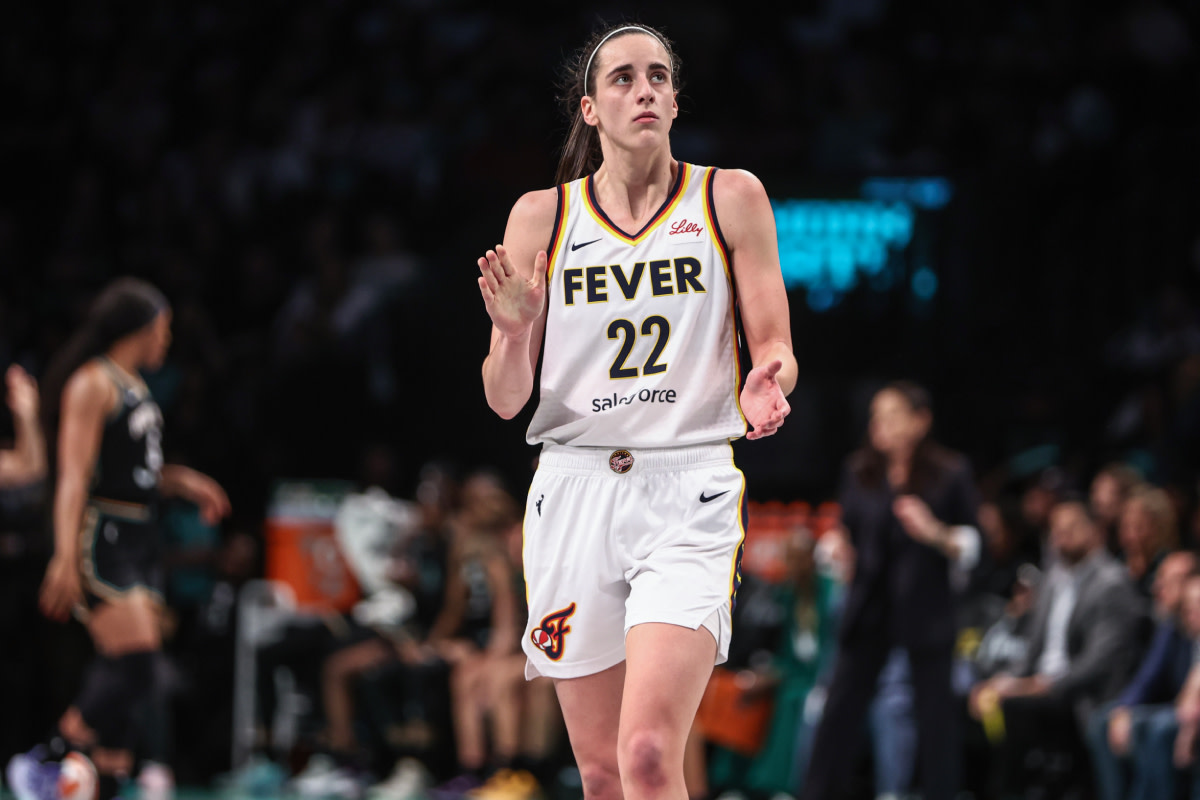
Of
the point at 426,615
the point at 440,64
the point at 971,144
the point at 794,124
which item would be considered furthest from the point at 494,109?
the point at 426,615

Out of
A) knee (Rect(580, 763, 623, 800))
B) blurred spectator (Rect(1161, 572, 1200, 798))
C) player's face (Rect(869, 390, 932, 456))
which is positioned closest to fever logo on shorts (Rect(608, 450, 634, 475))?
A: knee (Rect(580, 763, 623, 800))

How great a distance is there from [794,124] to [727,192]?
8.89 metres

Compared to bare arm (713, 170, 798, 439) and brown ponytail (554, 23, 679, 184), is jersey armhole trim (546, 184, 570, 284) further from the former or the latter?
bare arm (713, 170, 798, 439)

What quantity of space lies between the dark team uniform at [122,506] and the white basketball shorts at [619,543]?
9.58 feet

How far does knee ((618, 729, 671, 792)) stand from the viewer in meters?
3.46

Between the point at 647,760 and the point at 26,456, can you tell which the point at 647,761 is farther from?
the point at 26,456

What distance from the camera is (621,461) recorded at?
380 cm

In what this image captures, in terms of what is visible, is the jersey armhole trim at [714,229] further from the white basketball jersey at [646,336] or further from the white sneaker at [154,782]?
the white sneaker at [154,782]

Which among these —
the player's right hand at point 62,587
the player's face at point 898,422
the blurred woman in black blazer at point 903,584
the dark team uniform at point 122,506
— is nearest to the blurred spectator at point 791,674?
the blurred woman in black blazer at point 903,584

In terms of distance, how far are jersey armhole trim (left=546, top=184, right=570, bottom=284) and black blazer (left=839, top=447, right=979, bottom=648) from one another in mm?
4162

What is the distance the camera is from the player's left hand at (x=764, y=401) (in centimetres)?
342

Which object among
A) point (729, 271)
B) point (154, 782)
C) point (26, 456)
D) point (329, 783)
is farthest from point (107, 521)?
point (329, 783)

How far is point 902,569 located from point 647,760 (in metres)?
4.52

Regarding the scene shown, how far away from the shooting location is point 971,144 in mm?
12047
